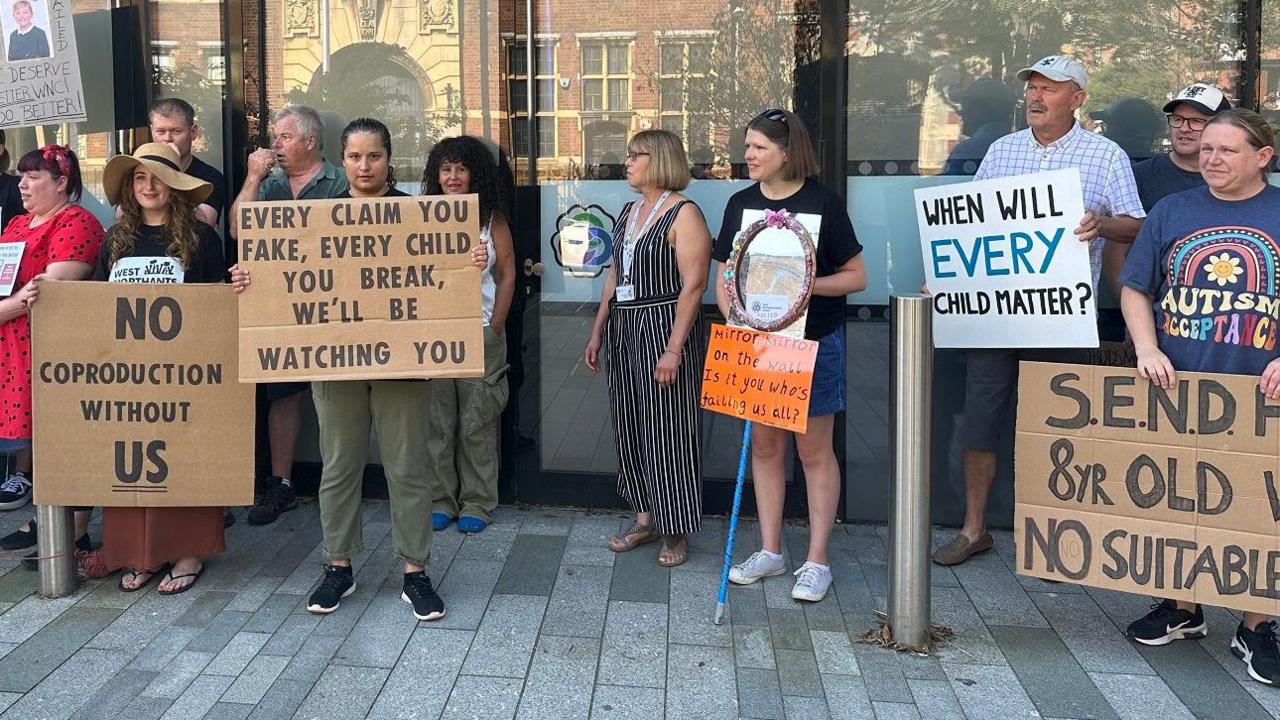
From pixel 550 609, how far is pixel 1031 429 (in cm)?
181

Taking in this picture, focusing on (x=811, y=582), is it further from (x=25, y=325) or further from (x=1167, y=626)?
(x=25, y=325)

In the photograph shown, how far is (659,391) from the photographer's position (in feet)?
14.3

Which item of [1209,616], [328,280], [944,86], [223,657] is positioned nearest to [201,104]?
[328,280]

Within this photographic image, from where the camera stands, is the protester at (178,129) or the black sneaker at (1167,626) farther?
the protester at (178,129)

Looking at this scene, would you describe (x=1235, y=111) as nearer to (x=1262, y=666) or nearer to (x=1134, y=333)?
(x=1134, y=333)

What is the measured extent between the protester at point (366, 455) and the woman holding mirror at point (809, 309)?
108cm

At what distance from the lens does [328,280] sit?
370 cm

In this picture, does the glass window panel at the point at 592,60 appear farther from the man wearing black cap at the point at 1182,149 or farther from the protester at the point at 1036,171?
the man wearing black cap at the point at 1182,149

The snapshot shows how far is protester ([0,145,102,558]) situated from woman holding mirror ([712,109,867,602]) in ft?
8.21

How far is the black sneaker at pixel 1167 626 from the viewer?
3.64 metres

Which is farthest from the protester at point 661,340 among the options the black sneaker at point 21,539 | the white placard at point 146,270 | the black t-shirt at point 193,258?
the black sneaker at point 21,539

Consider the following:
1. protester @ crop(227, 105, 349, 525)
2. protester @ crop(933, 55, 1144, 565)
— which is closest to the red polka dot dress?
protester @ crop(227, 105, 349, 525)

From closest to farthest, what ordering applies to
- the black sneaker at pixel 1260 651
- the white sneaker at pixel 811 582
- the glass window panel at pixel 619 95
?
Result: 1. the black sneaker at pixel 1260 651
2. the white sneaker at pixel 811 582
3. the glass window panel at pixel 619 95

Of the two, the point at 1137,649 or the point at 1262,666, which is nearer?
the point at 1262,666
